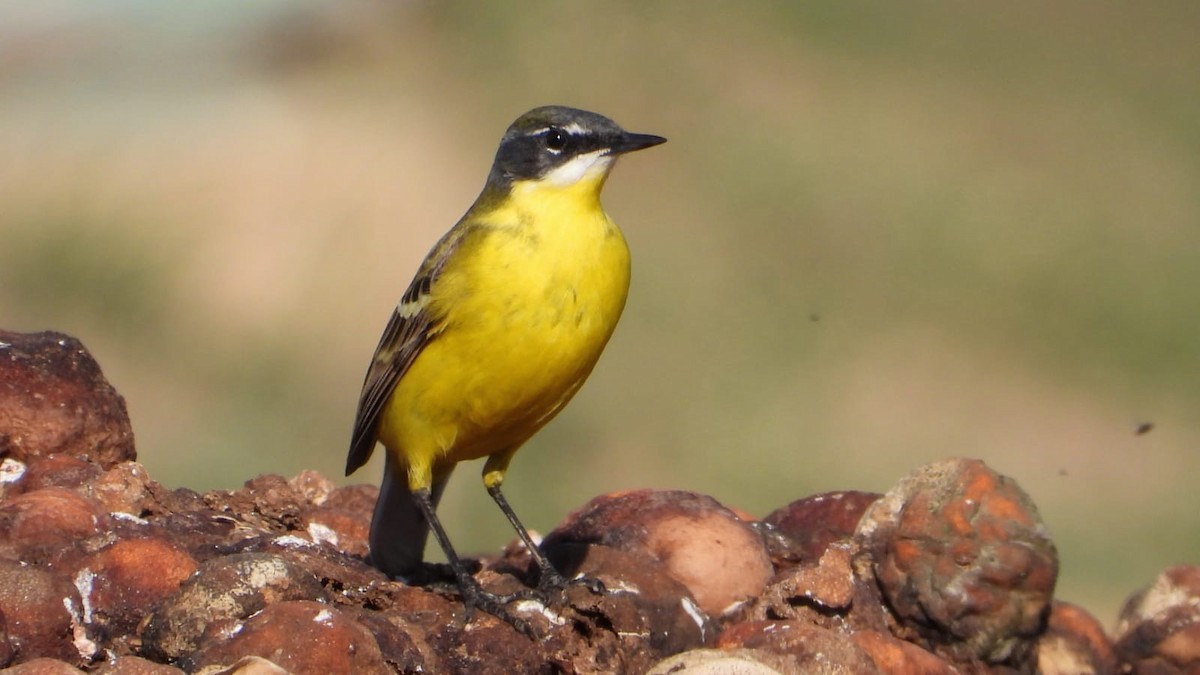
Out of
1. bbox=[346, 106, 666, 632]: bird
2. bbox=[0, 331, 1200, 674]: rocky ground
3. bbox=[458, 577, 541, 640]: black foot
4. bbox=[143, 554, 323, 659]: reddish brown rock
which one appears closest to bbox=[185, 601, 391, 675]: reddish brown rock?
bbox=[0, 331, 1200, 674]: rocky ground

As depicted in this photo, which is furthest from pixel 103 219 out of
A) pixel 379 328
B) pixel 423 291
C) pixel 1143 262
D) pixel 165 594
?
pixel 165 594

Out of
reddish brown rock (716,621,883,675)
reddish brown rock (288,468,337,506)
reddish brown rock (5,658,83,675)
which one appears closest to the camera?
reddish brown rock (5,658,83,675)

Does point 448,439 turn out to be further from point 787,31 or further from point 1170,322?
point 787,31

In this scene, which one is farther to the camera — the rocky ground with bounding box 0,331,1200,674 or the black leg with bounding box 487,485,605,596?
the black leg with bounding box 487,485,605,596

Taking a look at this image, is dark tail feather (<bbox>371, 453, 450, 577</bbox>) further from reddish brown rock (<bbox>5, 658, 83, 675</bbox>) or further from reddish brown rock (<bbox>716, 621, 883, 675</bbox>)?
reddish brown rock (<bbox>5, 658, 83, 675</bbox>)

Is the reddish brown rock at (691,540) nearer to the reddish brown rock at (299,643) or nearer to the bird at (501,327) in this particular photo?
the bird at (501,327)

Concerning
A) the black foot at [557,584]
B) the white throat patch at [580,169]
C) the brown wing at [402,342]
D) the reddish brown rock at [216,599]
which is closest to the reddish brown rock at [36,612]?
the reddish brown rock at [216,599]

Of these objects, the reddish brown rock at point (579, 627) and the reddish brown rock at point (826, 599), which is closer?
A: the reddish brown rock at point (579, 627)

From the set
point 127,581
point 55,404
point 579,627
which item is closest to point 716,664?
point 579,627
